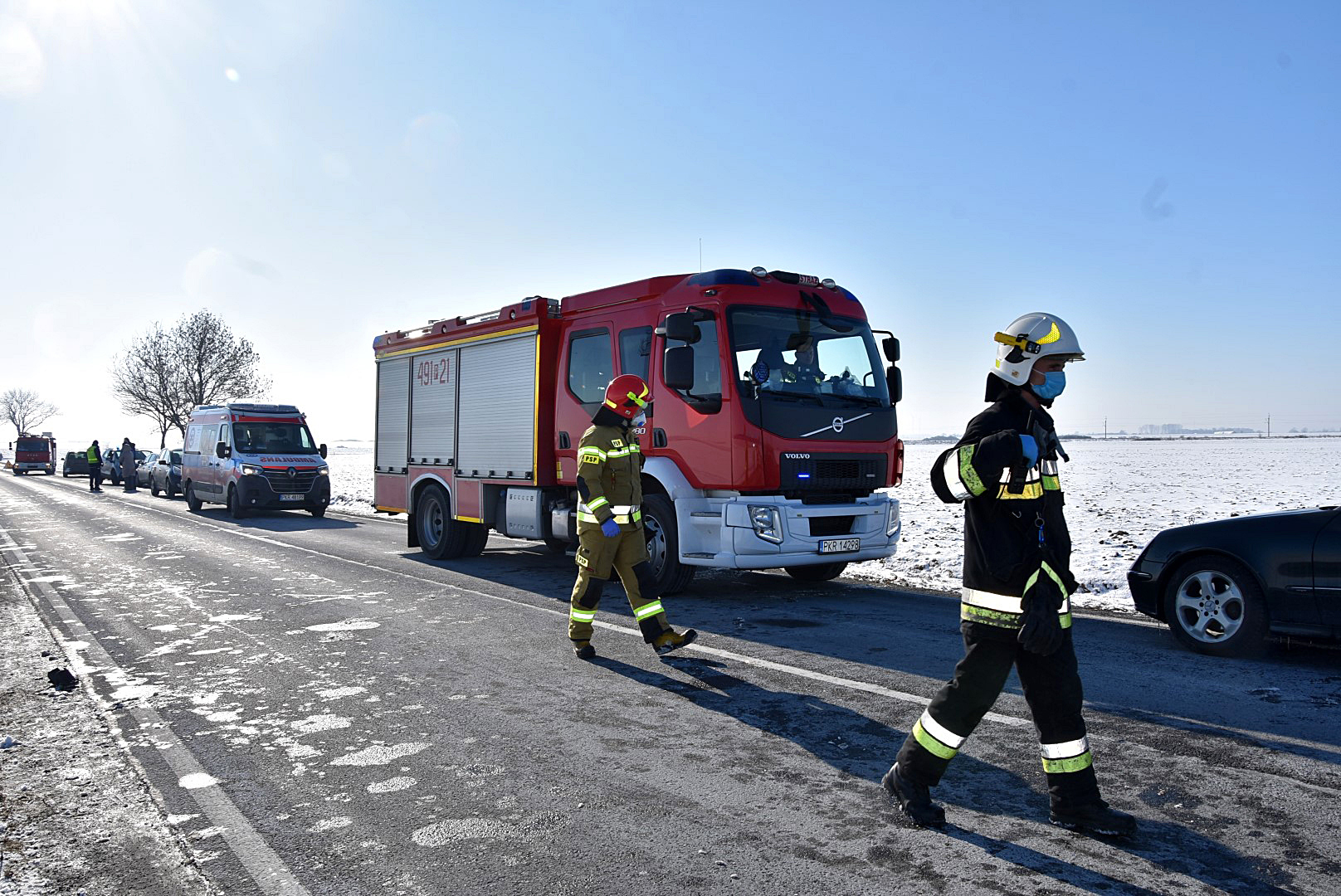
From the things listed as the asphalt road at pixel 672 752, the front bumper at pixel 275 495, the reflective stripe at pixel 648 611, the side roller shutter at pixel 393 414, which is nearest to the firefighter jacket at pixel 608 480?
the reflective stripe at pixel 648 611

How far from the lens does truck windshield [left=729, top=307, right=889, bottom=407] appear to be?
339 inches

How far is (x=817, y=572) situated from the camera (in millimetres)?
10297

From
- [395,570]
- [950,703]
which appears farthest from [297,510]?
[950,703]

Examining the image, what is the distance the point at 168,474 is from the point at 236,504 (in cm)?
1141

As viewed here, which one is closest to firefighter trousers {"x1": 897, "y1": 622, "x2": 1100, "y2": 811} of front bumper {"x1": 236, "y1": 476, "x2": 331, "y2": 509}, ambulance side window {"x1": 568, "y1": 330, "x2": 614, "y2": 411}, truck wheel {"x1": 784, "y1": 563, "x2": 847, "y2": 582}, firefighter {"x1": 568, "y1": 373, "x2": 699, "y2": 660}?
firefighter {"x1": 568, "y1": 373, "x2": 699, "y2": 660}

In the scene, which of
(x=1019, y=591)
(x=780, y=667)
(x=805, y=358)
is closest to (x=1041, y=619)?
(x=1019, y=591)

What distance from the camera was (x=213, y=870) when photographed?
325 centimetres

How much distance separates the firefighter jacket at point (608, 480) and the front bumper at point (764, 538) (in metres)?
1.88

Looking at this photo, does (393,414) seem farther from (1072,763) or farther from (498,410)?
(1072,763)

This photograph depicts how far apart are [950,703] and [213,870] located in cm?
272

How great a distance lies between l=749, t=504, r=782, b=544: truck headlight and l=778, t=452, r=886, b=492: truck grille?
0.31m

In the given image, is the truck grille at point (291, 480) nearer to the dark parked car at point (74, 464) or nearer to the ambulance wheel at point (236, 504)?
the ambulance wheel at point (236, 504)

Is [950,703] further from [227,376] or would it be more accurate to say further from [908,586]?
[227,376]

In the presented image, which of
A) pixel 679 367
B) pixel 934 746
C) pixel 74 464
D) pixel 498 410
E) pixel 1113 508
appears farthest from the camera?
pixel 74 464
